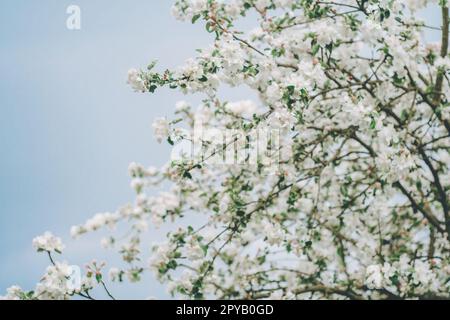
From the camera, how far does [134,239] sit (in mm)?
6965

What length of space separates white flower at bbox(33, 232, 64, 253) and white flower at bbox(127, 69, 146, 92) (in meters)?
1.57

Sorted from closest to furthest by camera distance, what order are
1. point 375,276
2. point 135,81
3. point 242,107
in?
point 135,81 → point 375,276 → point 242,107

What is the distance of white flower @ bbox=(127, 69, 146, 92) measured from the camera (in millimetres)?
4543

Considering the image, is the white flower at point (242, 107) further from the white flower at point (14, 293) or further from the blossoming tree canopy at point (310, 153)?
the white flower at point (14, 293)

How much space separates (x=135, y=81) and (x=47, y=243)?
5.58ft

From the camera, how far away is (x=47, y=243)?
523 centimetres

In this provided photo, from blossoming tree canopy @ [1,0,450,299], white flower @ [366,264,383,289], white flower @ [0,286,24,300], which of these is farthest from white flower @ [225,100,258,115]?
white flower @ [0,286,24,300]

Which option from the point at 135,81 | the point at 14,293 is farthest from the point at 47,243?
the point at 135,81

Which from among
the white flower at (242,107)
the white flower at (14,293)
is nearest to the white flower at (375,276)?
the white flower at (242,107)

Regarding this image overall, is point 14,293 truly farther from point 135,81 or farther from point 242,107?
point 242,107

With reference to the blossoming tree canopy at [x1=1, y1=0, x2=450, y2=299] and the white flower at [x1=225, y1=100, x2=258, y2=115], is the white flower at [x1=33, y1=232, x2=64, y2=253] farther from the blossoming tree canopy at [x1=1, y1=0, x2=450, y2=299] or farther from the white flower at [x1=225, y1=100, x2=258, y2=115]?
the white flower at [x1=225, y1=100, x2=258, y2=115]

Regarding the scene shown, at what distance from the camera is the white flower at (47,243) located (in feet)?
17.1

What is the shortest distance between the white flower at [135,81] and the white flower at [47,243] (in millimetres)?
1569
